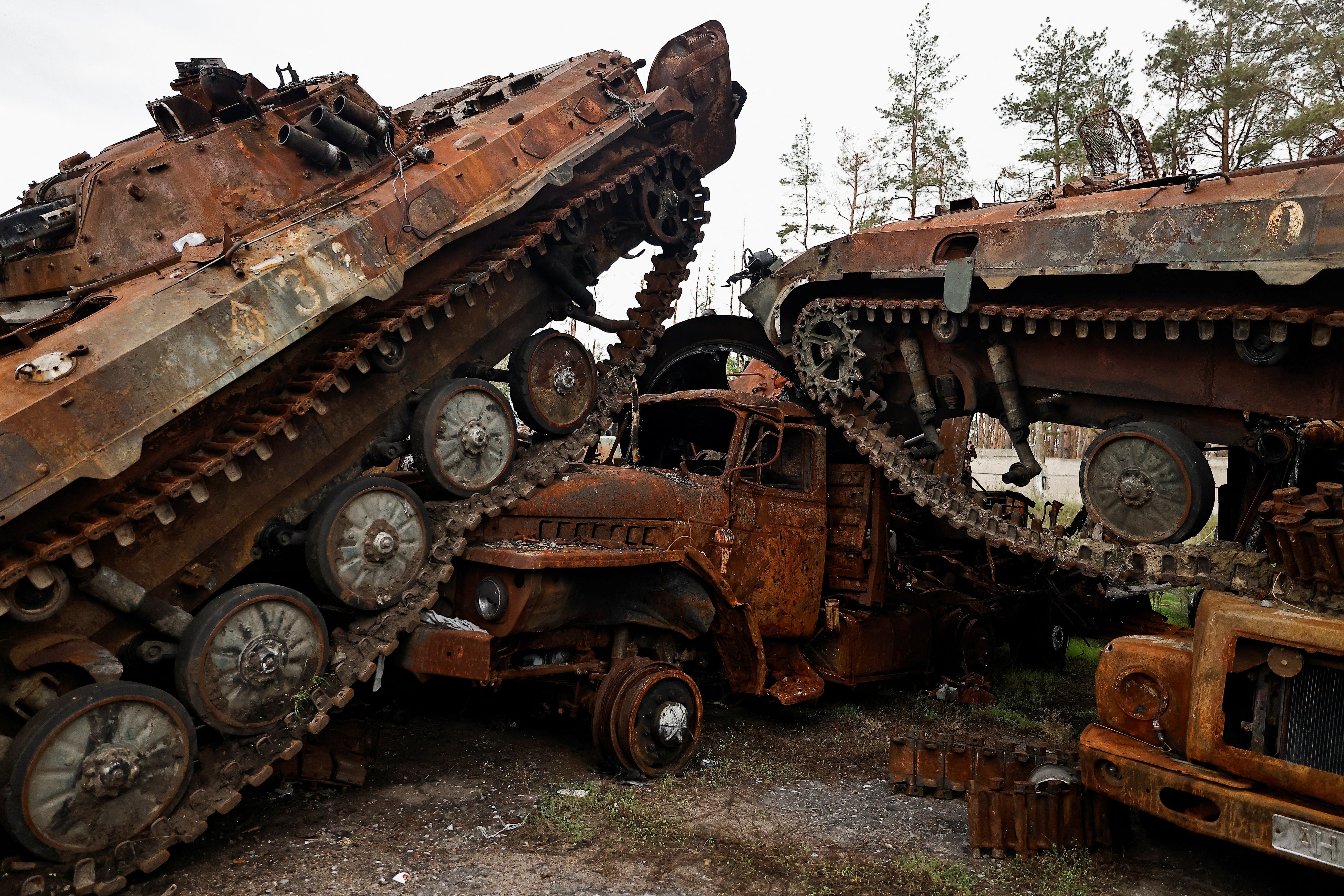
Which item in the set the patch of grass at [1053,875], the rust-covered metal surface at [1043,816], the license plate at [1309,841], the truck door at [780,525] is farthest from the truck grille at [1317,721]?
the truck door at [780,525]

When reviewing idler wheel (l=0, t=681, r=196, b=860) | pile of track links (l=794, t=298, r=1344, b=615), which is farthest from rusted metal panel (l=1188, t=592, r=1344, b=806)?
idler wheel (l=0, t=681, r=196, b=860)

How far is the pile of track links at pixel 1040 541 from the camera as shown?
5355 mm

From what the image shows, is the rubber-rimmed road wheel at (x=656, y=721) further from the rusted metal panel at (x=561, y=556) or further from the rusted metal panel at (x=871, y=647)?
the rusted metal panel at (x=871, y=647)

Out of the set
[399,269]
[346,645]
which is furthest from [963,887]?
[399,269]

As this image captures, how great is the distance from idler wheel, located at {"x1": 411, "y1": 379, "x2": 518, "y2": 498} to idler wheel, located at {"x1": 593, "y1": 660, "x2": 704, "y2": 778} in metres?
1.60

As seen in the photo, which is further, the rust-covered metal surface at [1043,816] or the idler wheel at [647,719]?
the idler wheel at [647,719]

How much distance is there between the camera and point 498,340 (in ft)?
23.4

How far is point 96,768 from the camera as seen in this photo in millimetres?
4375

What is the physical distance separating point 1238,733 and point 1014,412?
10.3 feet

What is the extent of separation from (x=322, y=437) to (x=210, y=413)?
28.8 inches

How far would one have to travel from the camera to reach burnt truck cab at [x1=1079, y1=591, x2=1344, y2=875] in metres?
4.03

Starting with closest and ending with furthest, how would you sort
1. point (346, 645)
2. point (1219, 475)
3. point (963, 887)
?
point (963, 887) < point (346, 645) < point (1219, 475)

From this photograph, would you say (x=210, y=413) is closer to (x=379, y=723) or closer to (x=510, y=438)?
(x=510, y=438)

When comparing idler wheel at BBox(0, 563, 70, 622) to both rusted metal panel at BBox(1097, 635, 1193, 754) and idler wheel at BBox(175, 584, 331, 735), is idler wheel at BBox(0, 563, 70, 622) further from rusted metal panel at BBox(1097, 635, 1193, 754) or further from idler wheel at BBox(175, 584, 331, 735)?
rusted metal panel at BBox(1097, 635, 1193, 754)
